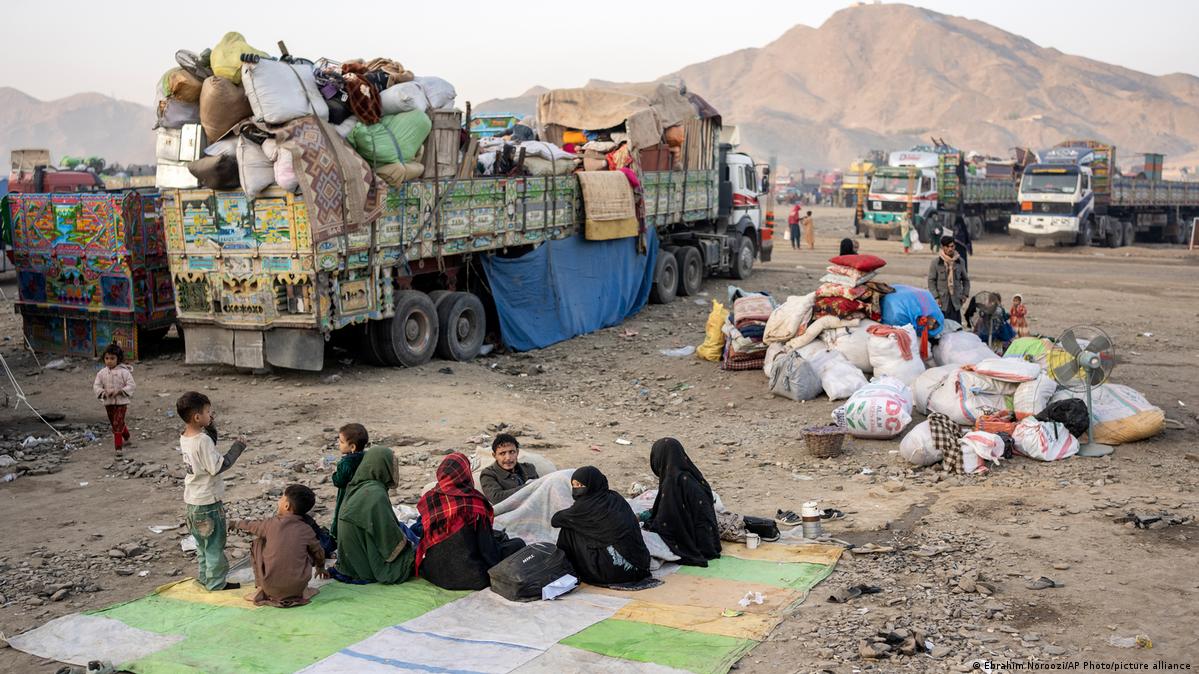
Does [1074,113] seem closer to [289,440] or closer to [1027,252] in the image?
[1027,252]

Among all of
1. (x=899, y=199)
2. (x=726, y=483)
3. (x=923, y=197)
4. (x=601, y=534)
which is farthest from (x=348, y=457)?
(x=923, y=197)

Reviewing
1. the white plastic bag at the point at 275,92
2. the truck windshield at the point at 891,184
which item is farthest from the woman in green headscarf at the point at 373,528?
the truck windshield at the point at 891,184

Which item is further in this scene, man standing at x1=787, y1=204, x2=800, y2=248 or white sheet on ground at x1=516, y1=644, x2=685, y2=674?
man standing at x1=787, y1=204, x2=800, y2=248

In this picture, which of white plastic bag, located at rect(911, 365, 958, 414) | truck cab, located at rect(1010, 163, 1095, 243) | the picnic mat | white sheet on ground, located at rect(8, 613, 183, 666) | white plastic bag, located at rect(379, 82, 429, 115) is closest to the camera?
the picnic mat

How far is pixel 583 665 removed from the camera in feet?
15.8

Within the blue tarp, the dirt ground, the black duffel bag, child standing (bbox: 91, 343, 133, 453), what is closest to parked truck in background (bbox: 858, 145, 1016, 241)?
the blue tarp

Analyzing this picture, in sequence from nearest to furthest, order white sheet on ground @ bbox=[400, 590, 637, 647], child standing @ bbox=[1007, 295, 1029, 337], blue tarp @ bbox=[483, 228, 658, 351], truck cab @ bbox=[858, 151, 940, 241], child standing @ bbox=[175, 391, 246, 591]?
white sheet on ground @ bbox=[400, 590, 637, 647]
child standing @ bbox=[175, 391, 246, 591]
child standing @ bbox=[1007, 295, 1029, 337]
blue tarp @ bbox=[483, 228, 658, 351]
truck cab @ bbox=[858, 151, 940, 241]

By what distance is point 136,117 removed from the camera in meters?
198

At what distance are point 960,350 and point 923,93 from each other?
14948 cm

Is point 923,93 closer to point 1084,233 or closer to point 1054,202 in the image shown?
point 1084,233

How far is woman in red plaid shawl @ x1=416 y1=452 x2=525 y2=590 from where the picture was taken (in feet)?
19.0

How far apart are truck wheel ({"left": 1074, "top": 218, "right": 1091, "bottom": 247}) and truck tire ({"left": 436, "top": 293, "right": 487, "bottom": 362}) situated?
22.8m

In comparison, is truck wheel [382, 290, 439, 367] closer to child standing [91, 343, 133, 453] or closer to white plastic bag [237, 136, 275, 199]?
white plastic bag [237, 136, 275, 199]

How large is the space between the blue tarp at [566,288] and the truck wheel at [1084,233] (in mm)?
18604
